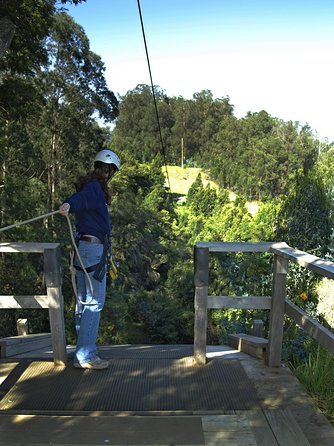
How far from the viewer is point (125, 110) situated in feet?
253

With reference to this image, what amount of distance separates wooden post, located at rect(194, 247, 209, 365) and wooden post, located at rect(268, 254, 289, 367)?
Result: 1.72ft

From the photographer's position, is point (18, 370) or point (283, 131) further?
point (283, 131)

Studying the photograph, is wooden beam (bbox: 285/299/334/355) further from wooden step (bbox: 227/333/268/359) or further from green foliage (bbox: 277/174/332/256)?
green foliage (bbox: 277/174/332/256)

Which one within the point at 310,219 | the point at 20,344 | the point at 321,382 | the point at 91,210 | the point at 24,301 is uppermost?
the point at 91,210

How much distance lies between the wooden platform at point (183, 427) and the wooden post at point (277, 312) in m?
0.55

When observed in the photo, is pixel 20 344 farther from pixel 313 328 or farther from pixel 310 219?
pixel 310 219

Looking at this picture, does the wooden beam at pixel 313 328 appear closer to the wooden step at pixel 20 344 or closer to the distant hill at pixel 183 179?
the wooden step at pixel 20 344

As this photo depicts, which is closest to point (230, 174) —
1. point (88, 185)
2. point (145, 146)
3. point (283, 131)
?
point (283, 131)

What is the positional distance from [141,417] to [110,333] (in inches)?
591

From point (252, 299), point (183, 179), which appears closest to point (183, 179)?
point (183, 179)

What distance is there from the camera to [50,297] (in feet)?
10.2

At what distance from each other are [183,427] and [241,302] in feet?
3.95

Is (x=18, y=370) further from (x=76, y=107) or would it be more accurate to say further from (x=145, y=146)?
(x=145, y=146)

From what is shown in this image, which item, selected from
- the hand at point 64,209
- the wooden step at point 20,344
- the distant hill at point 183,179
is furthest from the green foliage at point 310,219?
the distant hill at point 183,179
